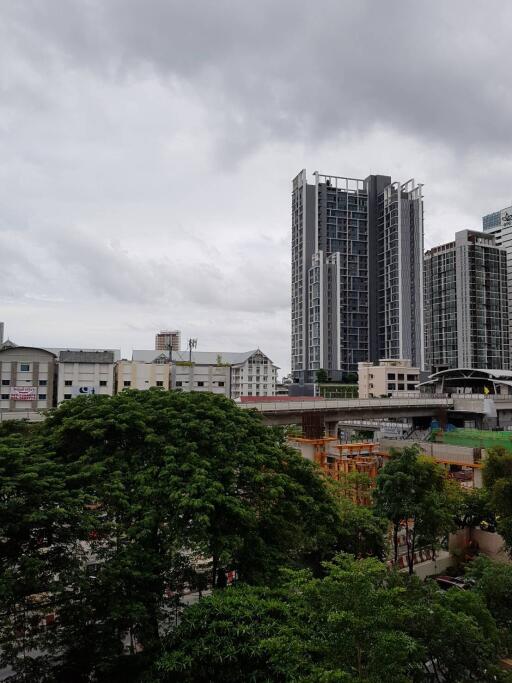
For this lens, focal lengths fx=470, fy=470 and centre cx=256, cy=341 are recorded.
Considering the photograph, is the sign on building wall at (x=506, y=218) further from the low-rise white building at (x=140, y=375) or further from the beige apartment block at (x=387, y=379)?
the low-rise white building at (x=140, y=375)

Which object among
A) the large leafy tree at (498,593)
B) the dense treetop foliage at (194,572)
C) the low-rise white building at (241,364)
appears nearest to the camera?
the dense treetop foliage at (194,572)

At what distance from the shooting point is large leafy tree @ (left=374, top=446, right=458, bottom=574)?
68.4 ft

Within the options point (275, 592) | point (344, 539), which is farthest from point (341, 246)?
point (275, 592)

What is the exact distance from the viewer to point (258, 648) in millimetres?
9133

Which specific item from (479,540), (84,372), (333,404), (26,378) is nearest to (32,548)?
(479,540)

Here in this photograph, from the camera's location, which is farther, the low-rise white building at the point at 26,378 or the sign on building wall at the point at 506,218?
the sign on building wall at the point at 506,218

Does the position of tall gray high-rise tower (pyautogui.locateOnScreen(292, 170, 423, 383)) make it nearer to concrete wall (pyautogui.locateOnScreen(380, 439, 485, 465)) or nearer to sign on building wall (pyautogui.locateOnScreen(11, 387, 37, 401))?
sign on building wall (pyautogui.locateOnScreen(11, 387, 37, 401))

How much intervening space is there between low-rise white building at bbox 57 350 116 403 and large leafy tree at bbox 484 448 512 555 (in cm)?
5827

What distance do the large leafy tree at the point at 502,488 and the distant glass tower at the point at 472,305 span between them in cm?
9720

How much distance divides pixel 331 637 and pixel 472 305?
118170 millimetres

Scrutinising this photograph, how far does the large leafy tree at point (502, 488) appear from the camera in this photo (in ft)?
65.7

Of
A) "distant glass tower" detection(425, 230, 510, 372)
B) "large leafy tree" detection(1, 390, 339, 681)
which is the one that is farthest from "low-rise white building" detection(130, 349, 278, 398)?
"large leafy tree" detection(1, 390, 339, 681)

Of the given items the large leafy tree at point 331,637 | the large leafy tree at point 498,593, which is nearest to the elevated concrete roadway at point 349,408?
the large leafy tree at point 498,593

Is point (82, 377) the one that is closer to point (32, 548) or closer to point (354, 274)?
point (32, 548)
